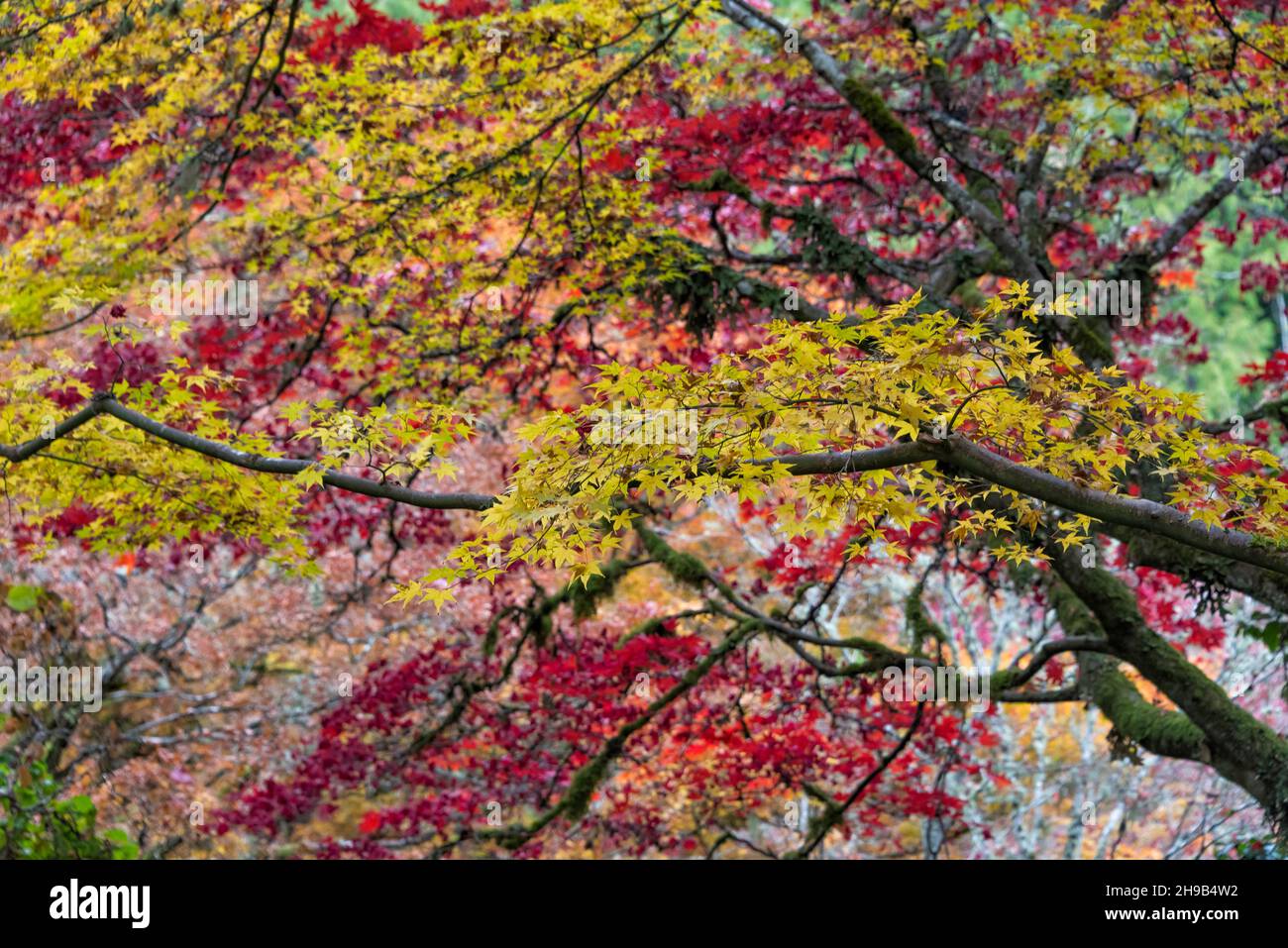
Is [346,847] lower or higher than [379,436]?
lower

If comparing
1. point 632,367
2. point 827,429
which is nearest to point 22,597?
point 632,367

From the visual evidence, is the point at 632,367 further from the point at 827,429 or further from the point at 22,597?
the point at 22,597

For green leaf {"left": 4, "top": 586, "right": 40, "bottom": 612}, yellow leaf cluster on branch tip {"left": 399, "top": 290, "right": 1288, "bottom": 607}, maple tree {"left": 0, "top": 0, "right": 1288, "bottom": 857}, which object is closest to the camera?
yellow leaf cluster on branch tip {"left": 399, "top": 290, "right": 1288, "bottom": 607}

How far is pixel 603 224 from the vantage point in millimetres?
7297

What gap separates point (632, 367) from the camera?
4.12 metres

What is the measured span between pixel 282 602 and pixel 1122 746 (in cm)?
778

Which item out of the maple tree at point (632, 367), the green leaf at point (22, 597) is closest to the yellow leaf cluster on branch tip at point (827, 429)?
the maple tree at point (632, 367)

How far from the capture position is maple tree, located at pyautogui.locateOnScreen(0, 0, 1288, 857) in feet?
11.9

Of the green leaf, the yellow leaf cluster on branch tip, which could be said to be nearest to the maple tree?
the yellow leaf cluster on branch tip

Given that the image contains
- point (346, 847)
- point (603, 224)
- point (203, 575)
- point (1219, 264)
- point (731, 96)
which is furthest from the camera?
point (1219, 264)

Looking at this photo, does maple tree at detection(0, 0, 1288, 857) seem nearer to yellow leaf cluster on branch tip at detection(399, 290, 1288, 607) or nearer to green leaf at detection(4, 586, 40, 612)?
yellow leaf cluster on branch tip at detection(399, 290, 1288, 607)
